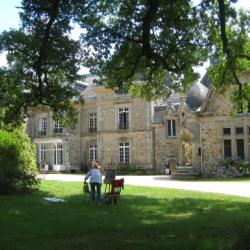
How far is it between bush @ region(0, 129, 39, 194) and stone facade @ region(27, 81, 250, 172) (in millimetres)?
13788

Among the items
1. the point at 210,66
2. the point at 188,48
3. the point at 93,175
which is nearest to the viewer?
the point at 93,175

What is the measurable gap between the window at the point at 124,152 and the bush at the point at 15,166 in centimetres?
2190

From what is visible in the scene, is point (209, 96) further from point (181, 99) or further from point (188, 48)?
point (188, 48)

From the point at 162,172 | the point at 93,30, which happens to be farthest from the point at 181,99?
the point at 93,30

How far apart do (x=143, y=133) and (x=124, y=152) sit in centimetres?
260

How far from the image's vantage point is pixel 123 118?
4322cm

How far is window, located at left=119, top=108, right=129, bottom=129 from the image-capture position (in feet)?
141

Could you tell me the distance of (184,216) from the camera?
11672 millimetres

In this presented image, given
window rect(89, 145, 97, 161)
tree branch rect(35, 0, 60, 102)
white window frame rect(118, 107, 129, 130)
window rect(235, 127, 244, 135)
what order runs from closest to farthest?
tree branch rect(35, 0, 60, 102), window rect(235, 127, 244, 135), white window frame rect(118, 107, 129, 130), window rect(89, 145, 97, 161)

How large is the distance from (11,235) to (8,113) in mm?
10456

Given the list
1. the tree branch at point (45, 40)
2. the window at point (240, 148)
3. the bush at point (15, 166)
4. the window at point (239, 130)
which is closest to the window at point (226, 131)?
the window at point (239, 130)

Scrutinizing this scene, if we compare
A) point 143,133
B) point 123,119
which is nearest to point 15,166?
point 143,133

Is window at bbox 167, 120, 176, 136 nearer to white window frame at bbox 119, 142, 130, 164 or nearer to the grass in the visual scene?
white window frame at bbox 119, 142, 130, 164

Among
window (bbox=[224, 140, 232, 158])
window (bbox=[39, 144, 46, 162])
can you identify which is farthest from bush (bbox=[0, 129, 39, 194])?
window (bbox=[39, 144, 46, 162])
